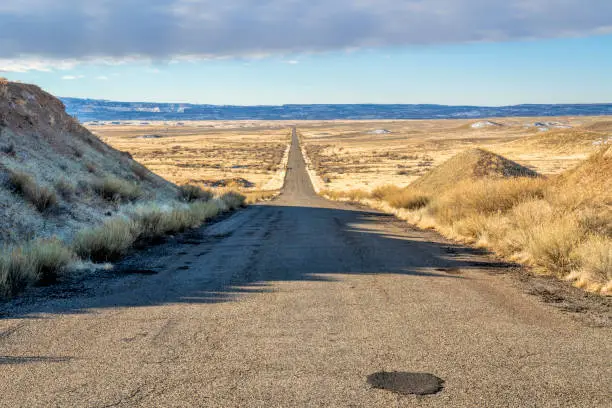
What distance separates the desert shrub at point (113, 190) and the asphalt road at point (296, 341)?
1015 centimetres

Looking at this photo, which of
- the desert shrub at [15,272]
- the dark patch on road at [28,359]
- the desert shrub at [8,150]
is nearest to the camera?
the dark patch on road at [28,359]

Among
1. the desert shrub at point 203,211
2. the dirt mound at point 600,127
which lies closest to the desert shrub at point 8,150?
the desert shrub at point 203,211

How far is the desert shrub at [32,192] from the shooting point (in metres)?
14.5

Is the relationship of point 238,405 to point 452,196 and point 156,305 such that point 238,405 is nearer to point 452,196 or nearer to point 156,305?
point 156,305

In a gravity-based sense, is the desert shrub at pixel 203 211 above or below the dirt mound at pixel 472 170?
below

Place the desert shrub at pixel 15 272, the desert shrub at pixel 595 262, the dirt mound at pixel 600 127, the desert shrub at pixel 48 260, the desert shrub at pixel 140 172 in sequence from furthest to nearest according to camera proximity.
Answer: the dirt mound at pixel 600 127 → the desert shrub at pixel 140 172 → the desert shrub at pixel 48 260 → the desert shrub at pixel 595 262 → the desert shrub at pixel 15 272

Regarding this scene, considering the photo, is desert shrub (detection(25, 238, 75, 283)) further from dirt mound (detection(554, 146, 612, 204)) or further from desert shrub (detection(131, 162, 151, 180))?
desert shrub (detection(131, 162, 151, 180))

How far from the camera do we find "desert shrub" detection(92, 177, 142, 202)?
787 inches

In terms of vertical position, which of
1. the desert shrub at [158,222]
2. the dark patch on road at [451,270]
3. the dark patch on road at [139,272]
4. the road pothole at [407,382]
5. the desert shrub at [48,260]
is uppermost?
the road pothole at [407,382]

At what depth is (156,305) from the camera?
771 cm

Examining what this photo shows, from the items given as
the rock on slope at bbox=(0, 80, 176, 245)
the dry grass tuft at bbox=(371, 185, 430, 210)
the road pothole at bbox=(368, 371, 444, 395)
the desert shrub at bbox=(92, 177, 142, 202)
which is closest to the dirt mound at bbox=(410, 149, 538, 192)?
the dry grass tuft at bbox=(371, 185, 430, 210)

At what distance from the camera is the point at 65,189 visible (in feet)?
56.1

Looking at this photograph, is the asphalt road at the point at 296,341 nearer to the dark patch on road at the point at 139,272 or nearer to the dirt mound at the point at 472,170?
the dark patch on road at the point at 139,272

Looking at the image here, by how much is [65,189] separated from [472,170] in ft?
57.0
